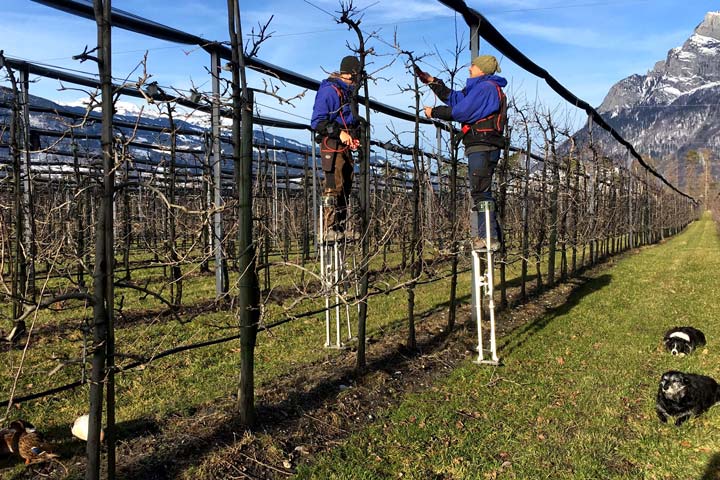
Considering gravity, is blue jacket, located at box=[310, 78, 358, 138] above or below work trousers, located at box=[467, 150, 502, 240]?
above

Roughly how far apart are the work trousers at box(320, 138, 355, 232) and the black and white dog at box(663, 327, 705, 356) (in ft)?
13.5

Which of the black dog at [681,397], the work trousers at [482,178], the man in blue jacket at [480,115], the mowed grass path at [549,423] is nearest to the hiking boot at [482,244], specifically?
the man in blue jacket at [480,115]

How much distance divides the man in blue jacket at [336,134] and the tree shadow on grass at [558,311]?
8.54 ft

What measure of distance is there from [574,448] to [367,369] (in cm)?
217

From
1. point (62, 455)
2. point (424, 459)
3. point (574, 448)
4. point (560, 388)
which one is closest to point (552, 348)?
point (560, 388)

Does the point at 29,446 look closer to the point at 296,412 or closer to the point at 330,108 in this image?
the point at 296,412

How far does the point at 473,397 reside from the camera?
4844mm

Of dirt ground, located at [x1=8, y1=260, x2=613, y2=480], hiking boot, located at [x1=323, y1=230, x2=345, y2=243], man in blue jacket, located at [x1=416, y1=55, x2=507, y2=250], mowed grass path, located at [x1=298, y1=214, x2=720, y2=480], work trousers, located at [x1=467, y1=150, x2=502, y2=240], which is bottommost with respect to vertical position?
mowed grass path, located at [x1=298, y1=214, x2=720, y2=480]

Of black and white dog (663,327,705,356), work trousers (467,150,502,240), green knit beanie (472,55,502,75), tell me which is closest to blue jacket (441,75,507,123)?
green knit beanie (472,55,502,75)

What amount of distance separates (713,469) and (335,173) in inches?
162

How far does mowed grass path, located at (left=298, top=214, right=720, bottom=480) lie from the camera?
3.56 m

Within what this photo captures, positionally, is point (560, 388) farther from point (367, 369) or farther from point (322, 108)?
point (322, 108)

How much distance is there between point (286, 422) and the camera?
13.6ft

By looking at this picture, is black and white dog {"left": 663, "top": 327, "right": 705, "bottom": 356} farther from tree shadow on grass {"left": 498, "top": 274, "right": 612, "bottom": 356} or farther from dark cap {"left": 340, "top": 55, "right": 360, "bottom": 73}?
dark cap {"left": 340, "top": 55, "right": 360, "bottom": 73}
